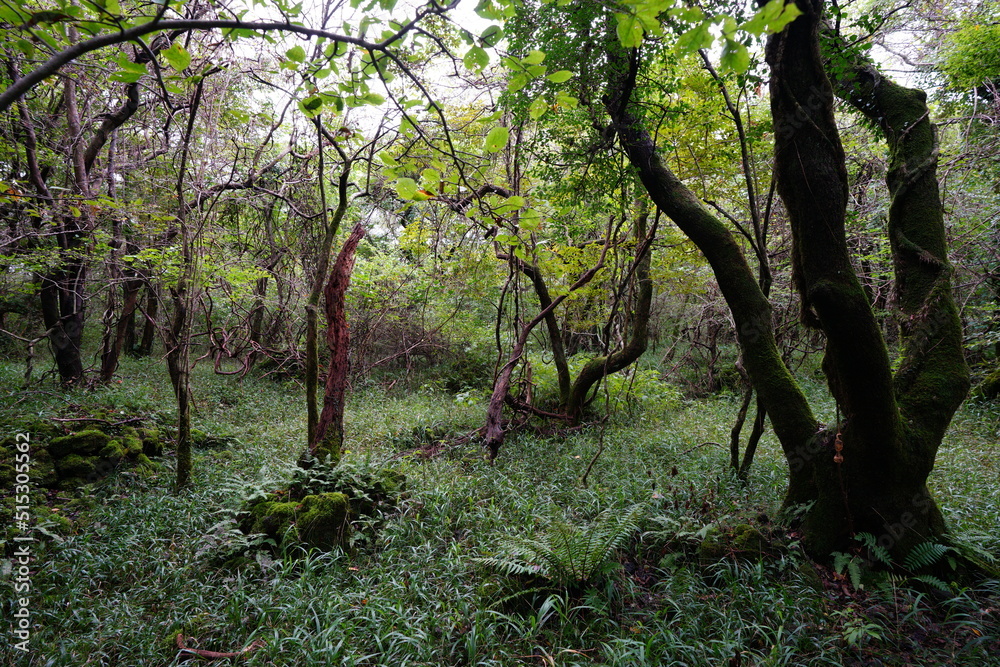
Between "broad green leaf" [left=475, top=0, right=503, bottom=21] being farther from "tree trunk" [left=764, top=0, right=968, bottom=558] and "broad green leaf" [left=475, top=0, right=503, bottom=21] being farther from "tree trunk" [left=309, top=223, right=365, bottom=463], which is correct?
"tree trunk" [left=309, top=223, right=365, bottom=463]

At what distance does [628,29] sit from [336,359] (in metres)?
4.87

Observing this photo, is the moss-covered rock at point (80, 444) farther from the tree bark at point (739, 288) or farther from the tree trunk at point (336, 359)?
the tree bark at point (739, 288)

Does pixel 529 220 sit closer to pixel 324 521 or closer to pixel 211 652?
pixel 211 652

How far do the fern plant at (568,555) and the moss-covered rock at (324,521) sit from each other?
141 cm

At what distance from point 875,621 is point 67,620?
5.08m

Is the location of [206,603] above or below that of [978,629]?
below

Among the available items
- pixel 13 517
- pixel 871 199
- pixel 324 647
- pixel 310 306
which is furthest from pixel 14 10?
pixel 871 199

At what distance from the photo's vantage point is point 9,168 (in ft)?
23.5

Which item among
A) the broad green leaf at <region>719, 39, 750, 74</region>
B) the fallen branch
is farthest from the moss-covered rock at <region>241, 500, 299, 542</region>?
the broad green leaf at <region>719, 39, 750, 74</region>

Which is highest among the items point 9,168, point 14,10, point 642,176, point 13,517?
point 9,168

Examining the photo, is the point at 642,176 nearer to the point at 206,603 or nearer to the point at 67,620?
the point at 206,603

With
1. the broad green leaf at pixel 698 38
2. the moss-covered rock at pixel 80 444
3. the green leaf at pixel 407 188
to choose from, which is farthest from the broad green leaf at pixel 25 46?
the moss-covered rock at pixel 80 444

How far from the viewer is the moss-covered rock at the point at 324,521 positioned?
3.98m

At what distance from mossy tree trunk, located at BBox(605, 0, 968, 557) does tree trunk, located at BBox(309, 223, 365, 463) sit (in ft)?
11.3
